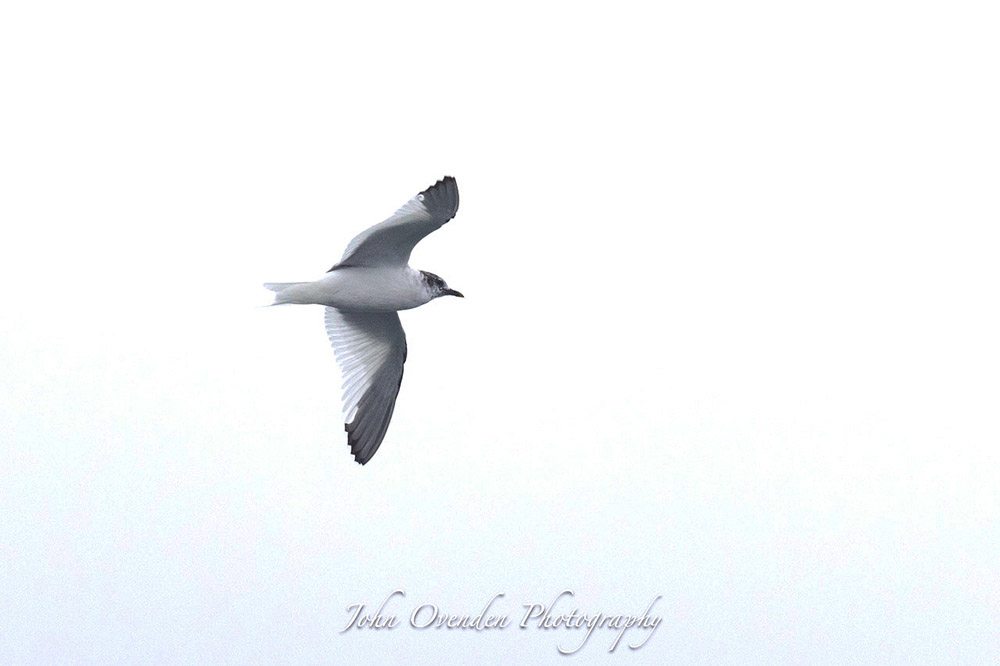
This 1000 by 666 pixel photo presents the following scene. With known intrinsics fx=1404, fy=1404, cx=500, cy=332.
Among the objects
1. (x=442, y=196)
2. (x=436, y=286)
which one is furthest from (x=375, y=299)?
(x=442, y=196)

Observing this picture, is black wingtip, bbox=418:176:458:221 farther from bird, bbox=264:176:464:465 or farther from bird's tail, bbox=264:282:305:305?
bird's tail, bbox=264:282:305:305

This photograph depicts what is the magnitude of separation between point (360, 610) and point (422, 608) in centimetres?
73

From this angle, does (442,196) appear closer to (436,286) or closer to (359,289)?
(359,289)

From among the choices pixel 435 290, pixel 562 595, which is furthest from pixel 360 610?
pixel 435 290

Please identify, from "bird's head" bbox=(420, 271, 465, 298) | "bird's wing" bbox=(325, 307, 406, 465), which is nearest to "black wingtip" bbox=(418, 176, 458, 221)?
"bird's head" bbox=(420, 271, 465, 298)

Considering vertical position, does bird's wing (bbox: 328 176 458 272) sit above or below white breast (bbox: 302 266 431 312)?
above

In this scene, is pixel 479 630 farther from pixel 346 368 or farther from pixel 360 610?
pixel 346 368

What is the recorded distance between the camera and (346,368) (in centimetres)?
1203

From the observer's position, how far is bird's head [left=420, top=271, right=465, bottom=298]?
11.3 meters

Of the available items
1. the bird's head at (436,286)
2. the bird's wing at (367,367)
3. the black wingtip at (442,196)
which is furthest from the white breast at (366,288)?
the black wingtip at (442,196)

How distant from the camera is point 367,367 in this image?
12086 mm

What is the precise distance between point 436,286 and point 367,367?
1134 mm

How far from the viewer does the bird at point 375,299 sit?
10.3 meters

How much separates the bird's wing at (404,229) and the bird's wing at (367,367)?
1.06 m
